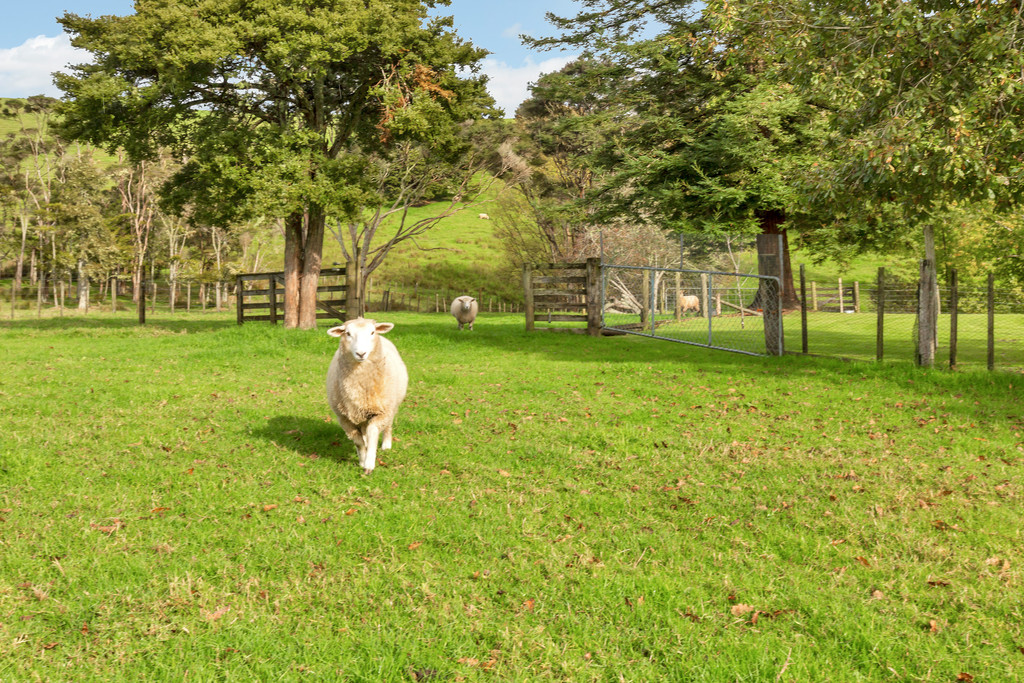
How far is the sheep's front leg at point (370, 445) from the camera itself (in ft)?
26.2

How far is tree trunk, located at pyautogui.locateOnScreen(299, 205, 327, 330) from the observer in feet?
83.7

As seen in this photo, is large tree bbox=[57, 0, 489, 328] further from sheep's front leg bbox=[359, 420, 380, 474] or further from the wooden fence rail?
sheep's front leg bbox=[359, 420, 380, 474]

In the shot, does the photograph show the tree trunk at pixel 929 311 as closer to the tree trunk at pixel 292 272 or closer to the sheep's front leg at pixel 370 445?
the sheep's front leg at pixel 370 445

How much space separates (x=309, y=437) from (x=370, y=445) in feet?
5.80

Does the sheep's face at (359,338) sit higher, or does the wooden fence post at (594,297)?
the wooden fence post at (594,297)

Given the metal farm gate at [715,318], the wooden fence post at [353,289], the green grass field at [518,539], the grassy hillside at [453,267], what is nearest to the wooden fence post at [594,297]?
the metal farm gate at [715,318]

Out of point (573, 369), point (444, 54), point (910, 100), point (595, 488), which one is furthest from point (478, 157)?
point (595, 488)

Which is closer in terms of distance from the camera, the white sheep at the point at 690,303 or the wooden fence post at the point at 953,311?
the wooden fence post at the point at 953,311

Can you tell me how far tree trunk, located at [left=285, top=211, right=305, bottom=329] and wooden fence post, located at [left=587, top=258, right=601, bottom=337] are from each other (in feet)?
34.6

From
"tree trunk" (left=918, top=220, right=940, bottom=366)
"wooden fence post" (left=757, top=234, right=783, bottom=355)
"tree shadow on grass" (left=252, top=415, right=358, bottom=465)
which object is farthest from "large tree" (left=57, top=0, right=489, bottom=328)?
"tree trunk" (left=918, top=220, right=940, bottom=366)

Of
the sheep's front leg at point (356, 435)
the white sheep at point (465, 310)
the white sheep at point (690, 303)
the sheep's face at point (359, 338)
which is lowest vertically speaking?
the sheep's front leg at point (356, 435)

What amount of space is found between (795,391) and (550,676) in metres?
10.1

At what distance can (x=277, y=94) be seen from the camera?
82.1ft

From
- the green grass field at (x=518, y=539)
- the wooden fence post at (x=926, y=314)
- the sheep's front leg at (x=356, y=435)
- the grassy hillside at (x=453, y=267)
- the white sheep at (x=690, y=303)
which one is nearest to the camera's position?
the green grass field at (x=518, y=539)
